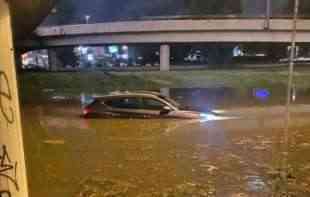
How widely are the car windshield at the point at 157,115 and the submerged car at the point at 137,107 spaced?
5 centimetres

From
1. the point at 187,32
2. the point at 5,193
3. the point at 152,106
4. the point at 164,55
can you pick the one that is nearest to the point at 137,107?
the point at 152,106

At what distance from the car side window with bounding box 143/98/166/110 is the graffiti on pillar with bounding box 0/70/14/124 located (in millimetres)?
16734

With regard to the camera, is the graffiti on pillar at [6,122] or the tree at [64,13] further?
the tree at [64,13]

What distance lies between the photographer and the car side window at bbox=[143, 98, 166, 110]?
1981 cm

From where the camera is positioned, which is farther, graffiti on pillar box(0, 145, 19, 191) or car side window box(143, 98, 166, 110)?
car side window box(143, 98, 166, 110)

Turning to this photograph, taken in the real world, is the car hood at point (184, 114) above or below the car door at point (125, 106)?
below

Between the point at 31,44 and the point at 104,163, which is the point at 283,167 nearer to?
the point at 104,163

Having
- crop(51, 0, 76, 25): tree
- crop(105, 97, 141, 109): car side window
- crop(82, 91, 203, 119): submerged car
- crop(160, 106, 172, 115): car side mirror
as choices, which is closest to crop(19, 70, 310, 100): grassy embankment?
crop(51, 0, 76, 25): tree

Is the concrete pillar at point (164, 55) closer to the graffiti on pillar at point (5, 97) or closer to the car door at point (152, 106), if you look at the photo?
the car door at point (152, 106)

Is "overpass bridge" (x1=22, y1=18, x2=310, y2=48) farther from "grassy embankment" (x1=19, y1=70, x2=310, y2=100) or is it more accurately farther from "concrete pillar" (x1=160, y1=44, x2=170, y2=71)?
"grassy embankment" (x1=19, y1=70, x2=310, y2=100)

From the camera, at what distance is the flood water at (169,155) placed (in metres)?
9.74

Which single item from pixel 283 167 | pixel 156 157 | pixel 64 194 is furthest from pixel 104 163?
pixel 283 167

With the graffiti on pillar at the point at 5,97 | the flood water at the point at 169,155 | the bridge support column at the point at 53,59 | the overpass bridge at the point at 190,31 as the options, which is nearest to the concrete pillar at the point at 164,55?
the overpass bridge at the point at 190,31

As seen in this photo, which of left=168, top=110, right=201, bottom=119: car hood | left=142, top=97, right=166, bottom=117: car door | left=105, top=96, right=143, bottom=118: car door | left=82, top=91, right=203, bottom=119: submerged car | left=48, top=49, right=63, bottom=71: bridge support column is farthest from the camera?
left=48, top=49, right=63, bottom=71: bridge support column
